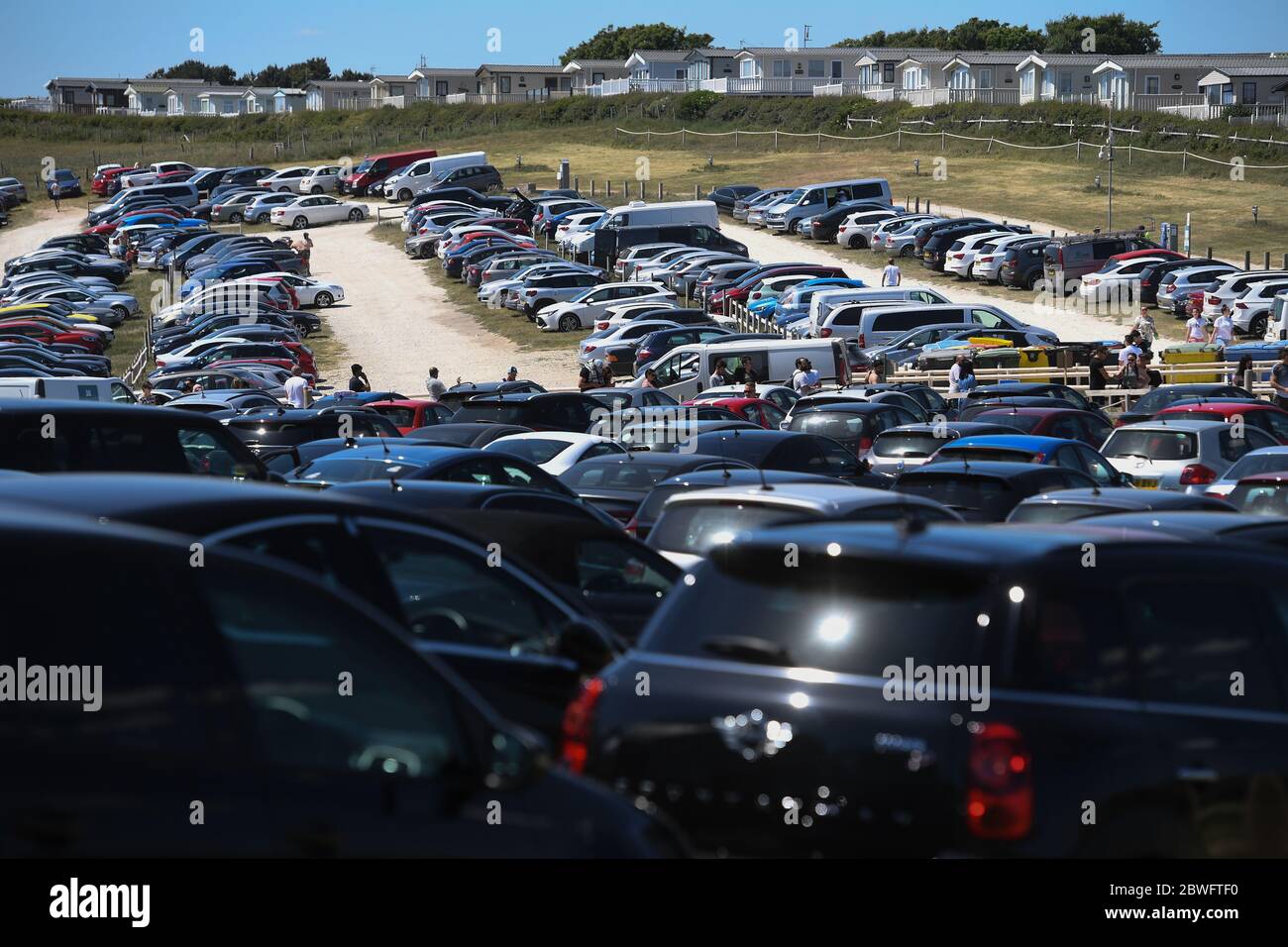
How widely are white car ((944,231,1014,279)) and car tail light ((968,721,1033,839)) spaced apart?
46951 millimetres

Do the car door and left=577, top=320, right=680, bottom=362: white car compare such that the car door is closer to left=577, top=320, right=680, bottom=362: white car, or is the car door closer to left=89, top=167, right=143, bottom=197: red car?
left=577, top=320, right=680, bottom=362: white car

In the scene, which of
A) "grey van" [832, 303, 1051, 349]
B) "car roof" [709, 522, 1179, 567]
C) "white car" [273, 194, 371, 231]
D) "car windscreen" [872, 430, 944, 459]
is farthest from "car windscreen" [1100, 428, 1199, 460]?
"white car" [273, 194, 371, 231]

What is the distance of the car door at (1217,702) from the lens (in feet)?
16.1

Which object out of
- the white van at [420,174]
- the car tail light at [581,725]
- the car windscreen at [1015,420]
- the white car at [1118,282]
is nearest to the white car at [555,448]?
the car windscreen at [1015,420]

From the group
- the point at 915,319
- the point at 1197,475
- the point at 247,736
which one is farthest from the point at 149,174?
the point at 247,736

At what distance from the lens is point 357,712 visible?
12.8 ft

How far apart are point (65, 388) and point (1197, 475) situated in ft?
50.3

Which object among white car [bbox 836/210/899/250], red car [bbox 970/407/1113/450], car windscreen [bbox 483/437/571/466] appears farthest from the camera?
white car [bbox 836/210/899/250]

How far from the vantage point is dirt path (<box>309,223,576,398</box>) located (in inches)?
1527

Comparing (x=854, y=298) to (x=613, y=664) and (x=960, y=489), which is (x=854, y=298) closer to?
(x=960, y=489)

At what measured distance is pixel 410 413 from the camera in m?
22.5
